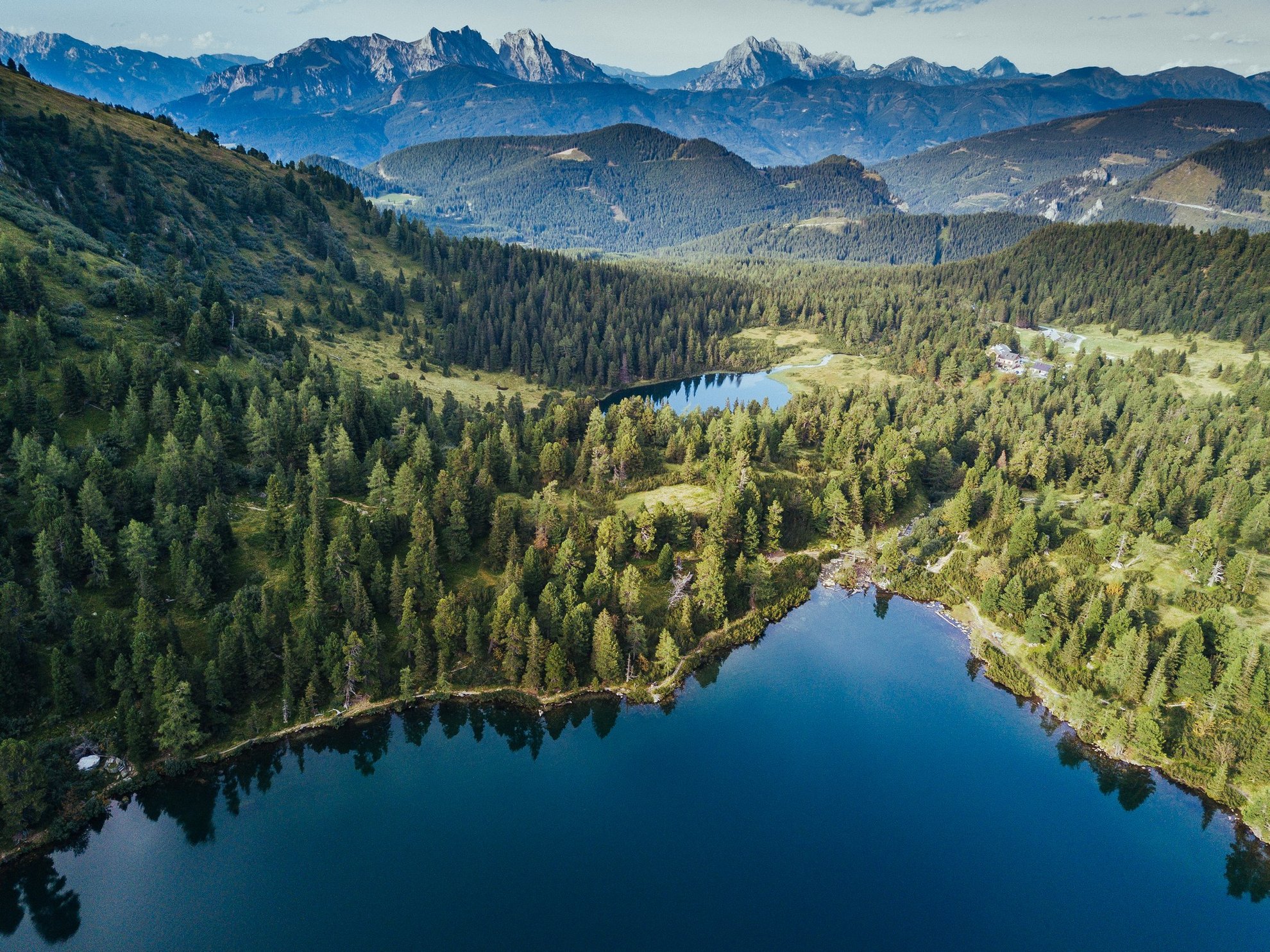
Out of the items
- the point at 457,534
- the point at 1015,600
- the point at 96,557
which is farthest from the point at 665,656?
the point at 96,557

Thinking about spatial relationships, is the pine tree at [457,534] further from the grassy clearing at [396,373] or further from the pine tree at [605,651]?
the grassy clearing at [396,373]

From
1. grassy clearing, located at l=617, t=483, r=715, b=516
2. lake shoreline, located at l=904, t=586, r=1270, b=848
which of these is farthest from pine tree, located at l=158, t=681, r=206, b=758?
lake shoreline, located at l=904, t=586, r=1270, b=848

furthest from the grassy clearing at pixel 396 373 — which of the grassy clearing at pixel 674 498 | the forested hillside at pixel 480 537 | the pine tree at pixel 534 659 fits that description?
the pine tree at pixel 534 659

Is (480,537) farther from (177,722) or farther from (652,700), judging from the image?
(177,722)

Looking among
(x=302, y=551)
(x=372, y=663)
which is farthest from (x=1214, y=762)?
(x=302, y=551)

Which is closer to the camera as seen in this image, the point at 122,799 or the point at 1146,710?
the point at 122,799

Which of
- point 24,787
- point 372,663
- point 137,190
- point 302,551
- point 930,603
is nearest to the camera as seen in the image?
point 24,787

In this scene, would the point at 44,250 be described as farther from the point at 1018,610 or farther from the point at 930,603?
the point at 1018,610
